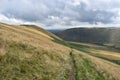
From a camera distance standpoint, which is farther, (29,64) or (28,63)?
(28,63)

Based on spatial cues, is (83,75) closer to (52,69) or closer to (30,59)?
(52,69)

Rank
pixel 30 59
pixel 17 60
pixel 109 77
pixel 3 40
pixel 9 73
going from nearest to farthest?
pixel 9 73 < pixel 17 60 < pixel 30 59 < pixel 3 40 < pixel 109 77

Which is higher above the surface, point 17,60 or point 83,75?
point 17,60

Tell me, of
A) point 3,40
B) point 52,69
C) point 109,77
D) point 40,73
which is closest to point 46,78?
point 40,73

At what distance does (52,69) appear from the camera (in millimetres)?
37219

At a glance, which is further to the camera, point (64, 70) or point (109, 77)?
point (109, 77)

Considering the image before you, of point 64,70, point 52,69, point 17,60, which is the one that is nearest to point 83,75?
point 64,70

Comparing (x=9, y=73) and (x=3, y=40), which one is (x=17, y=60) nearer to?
(x=9, y=73)

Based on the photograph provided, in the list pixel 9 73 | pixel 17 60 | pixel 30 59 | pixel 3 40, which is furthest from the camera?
pixel 3 40

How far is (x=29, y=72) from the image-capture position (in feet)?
106

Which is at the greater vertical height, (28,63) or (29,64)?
(28,63)

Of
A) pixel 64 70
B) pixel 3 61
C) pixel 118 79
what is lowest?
pixel 118 79

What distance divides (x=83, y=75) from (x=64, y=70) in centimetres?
385

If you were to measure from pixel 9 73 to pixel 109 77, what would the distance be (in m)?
23.5
